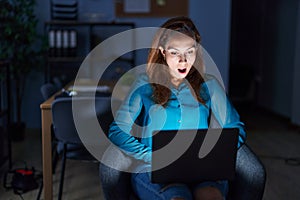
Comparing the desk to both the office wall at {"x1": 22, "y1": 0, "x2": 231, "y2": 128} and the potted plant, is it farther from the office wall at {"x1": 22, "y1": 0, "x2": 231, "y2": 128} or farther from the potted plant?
the office wall at {"x1": 22, "y1": 0, "x2": 231, "y2": 128}

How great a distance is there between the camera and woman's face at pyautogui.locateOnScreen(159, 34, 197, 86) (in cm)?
179

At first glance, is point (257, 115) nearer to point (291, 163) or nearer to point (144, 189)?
point (291, 163)

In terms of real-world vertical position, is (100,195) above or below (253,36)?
below

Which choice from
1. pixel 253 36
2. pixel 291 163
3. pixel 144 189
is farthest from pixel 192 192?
pixel 253 36

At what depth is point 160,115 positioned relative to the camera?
1818mm

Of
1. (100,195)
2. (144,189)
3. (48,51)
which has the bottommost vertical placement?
(100,195)

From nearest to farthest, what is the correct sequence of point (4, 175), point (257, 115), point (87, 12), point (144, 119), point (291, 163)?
point (144, 119) < point (4, 175) < point (291, 163) < point (87, 12) < point (257, 115)

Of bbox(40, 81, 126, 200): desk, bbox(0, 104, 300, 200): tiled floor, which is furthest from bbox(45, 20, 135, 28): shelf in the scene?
bbox(40, 81, 126, 200): desk

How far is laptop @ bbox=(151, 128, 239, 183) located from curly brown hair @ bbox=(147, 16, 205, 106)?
0.32 metres

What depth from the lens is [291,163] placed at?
3613mm

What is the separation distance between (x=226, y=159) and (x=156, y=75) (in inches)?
21.0

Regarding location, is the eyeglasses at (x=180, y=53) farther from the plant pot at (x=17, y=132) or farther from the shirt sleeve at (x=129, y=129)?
the plant pot at (x=17, y=132)

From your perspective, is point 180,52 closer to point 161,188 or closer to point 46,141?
point 161,188

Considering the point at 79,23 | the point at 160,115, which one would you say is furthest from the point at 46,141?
the point at 79,23
